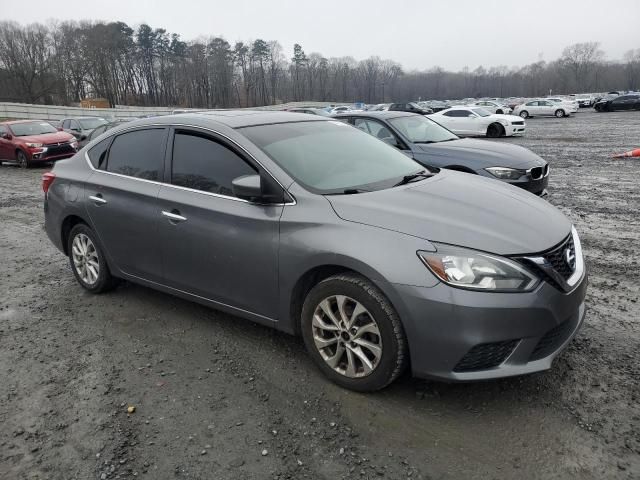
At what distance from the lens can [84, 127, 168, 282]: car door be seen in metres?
4.16

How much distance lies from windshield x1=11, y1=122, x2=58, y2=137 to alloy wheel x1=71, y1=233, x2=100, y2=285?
607 inches

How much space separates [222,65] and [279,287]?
122m

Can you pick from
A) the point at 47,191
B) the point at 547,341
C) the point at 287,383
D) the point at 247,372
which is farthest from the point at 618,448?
the point at 47,191

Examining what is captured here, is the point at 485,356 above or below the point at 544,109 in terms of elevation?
below

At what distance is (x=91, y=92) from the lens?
9950 centimetres

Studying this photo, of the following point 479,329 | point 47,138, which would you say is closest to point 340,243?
point 479,329

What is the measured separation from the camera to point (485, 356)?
2.78 m

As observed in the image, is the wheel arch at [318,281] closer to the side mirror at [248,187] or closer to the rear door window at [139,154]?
the side mirror at [248,187]

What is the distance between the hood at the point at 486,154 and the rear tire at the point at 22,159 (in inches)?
589

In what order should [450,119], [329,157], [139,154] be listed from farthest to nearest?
[450,119] → [139,154] → [329,157]

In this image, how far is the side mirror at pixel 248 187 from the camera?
3.35 meters

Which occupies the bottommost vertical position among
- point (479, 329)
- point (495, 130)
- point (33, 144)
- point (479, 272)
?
point (495, 130)

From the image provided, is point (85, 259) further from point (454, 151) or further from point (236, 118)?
point (454, 151)

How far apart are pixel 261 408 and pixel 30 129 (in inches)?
740
